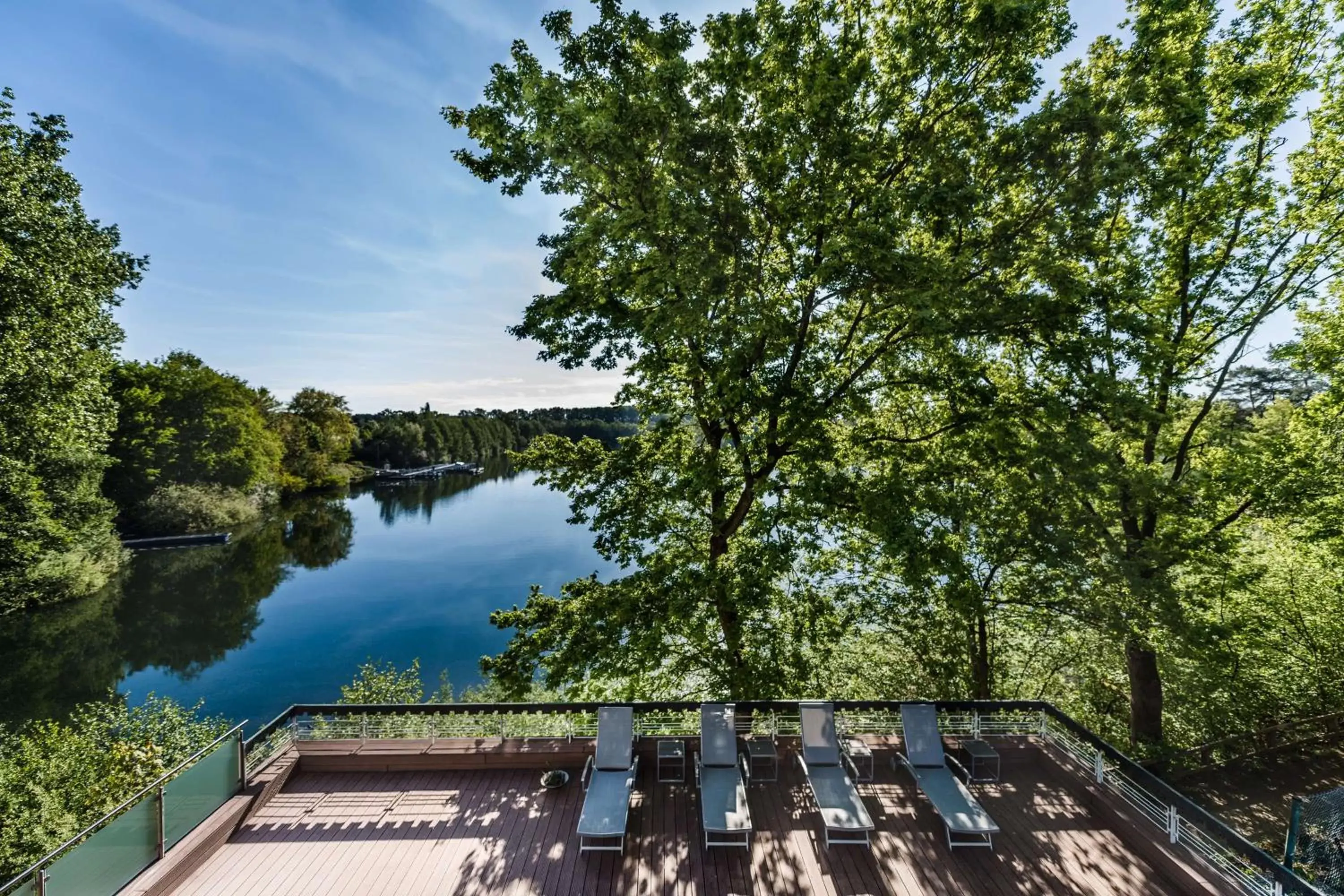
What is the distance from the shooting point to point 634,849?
202 inches

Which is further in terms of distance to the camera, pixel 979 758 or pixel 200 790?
pixel 979 758

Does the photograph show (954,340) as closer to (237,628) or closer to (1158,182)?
(1158,182)

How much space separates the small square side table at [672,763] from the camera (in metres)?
6.08

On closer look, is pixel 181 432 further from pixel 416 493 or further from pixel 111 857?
pixel 111 857

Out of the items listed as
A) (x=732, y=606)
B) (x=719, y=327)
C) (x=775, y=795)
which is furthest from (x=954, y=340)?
(x=775, y=795)

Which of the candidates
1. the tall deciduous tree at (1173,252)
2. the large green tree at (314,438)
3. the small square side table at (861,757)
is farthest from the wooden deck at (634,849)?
the large green tree at (314,438)

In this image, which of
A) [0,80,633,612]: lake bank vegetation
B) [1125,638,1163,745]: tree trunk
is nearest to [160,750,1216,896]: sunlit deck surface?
[1125,638,1163,745]: tree trunk

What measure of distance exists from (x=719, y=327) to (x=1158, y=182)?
5.54 meters

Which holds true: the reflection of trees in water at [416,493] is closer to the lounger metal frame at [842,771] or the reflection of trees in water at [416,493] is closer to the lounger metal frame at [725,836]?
the lounger metal frame at [842,771]

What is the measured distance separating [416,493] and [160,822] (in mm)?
62413

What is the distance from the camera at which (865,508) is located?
23.8ft

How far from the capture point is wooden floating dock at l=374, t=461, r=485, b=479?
72250 millimetres

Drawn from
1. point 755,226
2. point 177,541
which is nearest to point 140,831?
point 755,226

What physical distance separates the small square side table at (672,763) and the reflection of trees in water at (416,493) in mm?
Result: 45046
